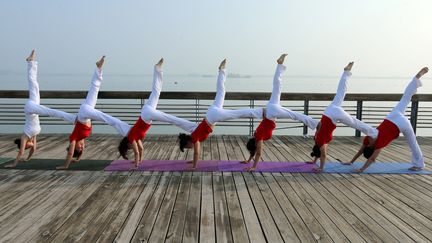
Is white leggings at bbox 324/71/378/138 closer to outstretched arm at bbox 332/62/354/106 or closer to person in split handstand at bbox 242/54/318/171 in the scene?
outstretched arm at bbox 332/62/354/106

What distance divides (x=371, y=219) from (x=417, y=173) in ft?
7.77

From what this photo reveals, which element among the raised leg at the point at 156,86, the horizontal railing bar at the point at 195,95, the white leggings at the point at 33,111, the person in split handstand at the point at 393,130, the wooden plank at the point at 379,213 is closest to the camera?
the wooden plank at the point at 379,213

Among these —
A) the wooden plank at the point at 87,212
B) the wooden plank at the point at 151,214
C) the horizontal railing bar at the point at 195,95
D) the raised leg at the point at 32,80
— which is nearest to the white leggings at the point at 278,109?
the wooden plank at the point at 151,214

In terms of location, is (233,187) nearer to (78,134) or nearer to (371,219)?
(371,219)

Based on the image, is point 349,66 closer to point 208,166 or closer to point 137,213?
point 208,166

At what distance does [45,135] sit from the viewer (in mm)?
8312

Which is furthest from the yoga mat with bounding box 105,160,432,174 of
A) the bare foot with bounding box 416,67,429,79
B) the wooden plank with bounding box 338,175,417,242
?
the bare foot with bounding box 416,67,429,79

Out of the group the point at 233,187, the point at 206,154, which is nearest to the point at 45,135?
the point at 206,154

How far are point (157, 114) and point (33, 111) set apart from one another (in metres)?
1.95

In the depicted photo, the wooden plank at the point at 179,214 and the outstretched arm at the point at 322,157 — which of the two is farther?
the outstretched arm at the point at 322,157

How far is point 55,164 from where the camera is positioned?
557cm

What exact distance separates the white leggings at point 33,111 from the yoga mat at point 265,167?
1.12 metres

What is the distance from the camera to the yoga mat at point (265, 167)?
17.6ft

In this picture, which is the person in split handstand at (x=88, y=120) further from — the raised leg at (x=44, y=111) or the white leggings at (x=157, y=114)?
the white leggings at (x=157, y=114)
